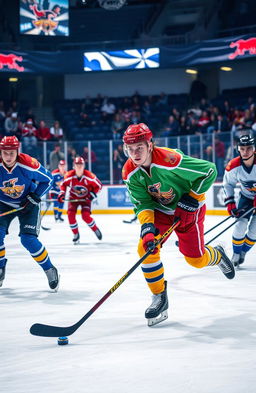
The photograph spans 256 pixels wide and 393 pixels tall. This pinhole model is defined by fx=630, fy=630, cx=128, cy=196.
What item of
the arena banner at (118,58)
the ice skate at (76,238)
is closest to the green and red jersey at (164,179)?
the ice skate at (76,238)

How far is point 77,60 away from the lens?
18.5 metres

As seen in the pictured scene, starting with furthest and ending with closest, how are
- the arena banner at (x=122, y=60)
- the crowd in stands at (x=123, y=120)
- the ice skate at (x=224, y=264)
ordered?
the arena banner at (x=122, y=60) < the crowd in stands at (x=123, y=120) < the ice skate at (x=224, y=264)

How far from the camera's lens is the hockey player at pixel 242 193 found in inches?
217

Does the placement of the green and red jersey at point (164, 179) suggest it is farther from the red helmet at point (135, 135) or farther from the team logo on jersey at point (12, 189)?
the team logo on jersey at point (12, 189)

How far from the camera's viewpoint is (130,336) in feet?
10.7

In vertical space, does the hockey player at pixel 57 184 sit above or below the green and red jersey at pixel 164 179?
below

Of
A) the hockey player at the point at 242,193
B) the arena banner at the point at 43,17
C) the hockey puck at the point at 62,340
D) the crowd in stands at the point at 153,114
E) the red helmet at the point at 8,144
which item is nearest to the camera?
the hockey puck at the point at 62,340

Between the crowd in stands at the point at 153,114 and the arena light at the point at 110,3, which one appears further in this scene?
the crowd in stands at the point at 153,114

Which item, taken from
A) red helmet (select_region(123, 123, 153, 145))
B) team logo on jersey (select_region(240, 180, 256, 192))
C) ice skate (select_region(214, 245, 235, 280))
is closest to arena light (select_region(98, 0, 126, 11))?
team logo on jersey (select_region(240, 180, 256, 192))

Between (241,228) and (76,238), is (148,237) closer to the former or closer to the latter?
(241,228)

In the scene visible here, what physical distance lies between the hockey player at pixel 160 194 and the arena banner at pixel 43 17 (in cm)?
1541

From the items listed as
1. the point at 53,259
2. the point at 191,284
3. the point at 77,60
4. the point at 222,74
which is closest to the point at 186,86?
the point at 222,74

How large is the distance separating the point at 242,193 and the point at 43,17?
14.0 metres

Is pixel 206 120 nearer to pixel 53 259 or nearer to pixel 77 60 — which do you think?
pixel 77 60
